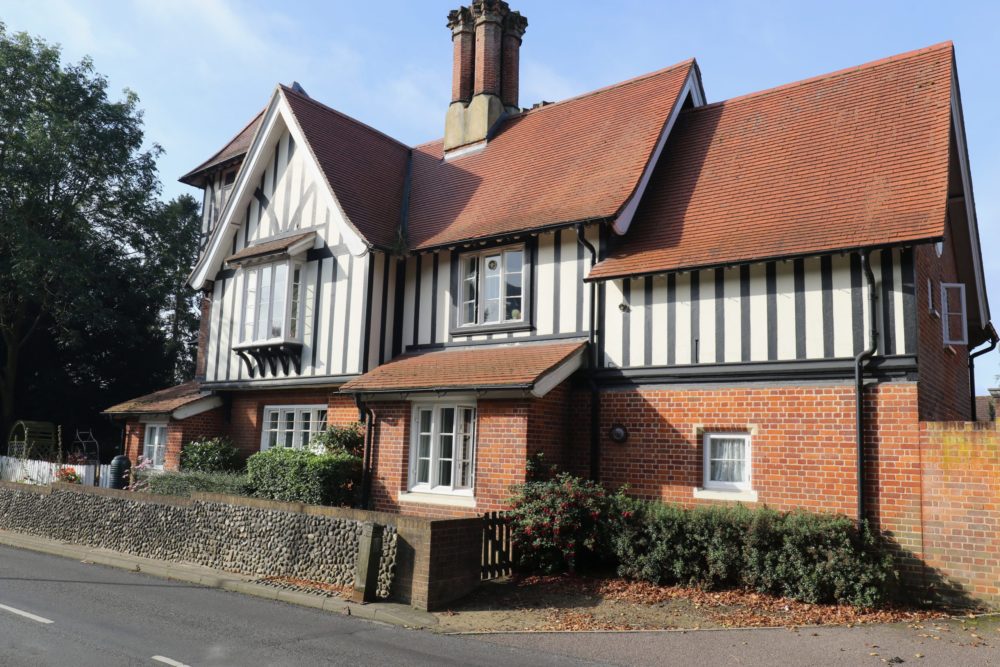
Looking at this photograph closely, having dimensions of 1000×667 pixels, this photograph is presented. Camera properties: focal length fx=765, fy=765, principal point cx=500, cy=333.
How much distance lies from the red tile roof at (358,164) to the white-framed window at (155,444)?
8040mm

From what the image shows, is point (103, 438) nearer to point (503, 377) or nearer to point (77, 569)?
point (77, 569)

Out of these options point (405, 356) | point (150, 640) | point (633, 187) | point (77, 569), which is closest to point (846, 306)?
point (633, 187)

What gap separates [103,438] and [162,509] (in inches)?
731

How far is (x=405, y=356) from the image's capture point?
15805mm

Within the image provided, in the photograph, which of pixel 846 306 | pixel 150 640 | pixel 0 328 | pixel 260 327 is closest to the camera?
pixel 150 640

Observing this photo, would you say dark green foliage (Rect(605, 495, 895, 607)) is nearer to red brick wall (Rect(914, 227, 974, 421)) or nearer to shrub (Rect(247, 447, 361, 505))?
red brick wall (Rect(914, 227, 974, 421))

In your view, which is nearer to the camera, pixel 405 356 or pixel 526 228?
pixel 526 228

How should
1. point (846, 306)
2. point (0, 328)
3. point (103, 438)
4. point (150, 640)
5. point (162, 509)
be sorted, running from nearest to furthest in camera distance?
point (150, 640) < point (846, 306) < point (162, 509) < point (0, 328) < point (103, 438)

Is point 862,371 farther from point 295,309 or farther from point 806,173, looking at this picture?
point 295,309

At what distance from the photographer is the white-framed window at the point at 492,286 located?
14578mm

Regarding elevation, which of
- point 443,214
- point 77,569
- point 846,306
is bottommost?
point 77,569

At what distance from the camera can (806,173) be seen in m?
12.9

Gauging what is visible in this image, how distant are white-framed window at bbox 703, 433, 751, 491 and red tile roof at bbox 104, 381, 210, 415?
12.5 metres

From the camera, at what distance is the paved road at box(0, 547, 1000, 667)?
7.33m
